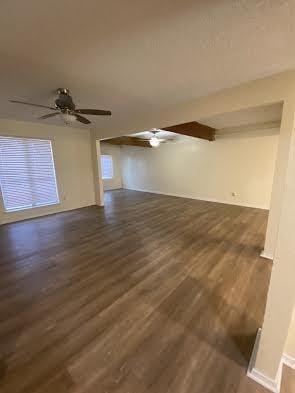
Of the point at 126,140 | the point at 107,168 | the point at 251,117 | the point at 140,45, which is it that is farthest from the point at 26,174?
the point at 251,117

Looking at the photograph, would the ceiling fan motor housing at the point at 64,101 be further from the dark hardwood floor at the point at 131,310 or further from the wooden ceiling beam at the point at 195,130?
the dark hardwood floor at the point at 131,310

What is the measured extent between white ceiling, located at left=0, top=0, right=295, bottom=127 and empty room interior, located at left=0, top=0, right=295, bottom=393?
0.05 ft

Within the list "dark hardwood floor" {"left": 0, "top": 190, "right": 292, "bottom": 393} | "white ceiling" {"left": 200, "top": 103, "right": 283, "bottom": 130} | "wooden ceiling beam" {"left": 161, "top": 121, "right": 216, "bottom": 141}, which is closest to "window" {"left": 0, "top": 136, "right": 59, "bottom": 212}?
"dark hardwood floor" {"left": 0, "top": 190, "right": 292, "bottom": 393}

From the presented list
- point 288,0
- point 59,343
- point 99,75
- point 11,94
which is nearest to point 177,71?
point 99,75

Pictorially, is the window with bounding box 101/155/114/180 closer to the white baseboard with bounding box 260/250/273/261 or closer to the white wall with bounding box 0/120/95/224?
the white wall with bounding box 0/120/95/224

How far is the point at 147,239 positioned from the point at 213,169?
3739mm

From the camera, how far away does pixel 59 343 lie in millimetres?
1343

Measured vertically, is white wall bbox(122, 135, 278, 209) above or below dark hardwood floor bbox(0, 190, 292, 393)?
above

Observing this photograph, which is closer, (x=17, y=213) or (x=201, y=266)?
(x=201, y=266)

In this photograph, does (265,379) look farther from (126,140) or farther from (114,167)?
(114,167)

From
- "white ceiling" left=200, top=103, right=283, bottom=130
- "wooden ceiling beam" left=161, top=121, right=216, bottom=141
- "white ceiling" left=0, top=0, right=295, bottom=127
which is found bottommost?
"wooden ceiling beam" left=161, top=121, right=216, bottom=141

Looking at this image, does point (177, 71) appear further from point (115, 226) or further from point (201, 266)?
point (115, 226)

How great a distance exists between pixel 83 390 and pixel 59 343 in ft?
1.38

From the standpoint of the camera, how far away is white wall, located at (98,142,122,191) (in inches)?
337
